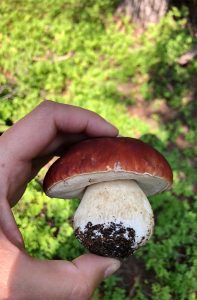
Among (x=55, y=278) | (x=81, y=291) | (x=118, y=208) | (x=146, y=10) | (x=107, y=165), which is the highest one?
(x=146, y=10)

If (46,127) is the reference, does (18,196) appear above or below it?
below

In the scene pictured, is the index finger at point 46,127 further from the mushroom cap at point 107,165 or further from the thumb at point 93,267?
the thumb at point 93,267

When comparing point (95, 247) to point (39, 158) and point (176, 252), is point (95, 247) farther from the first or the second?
point (176, 252)

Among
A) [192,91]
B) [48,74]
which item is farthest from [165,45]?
[48,74]

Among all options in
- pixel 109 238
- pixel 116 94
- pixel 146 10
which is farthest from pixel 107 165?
pixel 146 10

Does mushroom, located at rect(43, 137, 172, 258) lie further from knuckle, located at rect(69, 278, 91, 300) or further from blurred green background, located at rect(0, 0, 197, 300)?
blurred green background, located at rect(0, 0, 197, 300)

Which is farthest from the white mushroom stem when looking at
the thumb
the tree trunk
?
the tree trunk

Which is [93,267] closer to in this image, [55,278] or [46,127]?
[55,278]

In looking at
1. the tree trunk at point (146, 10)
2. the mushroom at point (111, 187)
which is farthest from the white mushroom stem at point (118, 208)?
the tree trunk at point (146, 10)
